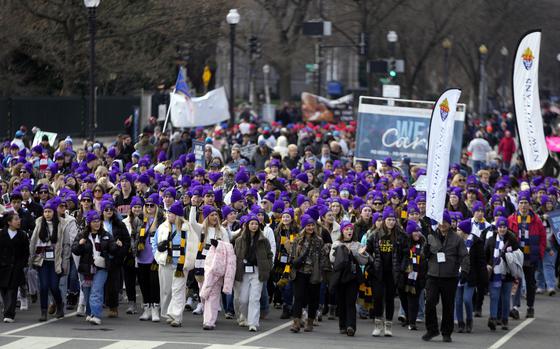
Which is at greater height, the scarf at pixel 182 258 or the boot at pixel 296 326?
the scarf at pixel 182 258

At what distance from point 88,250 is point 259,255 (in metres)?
2.08

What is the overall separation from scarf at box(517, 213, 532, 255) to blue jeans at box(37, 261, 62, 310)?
20.0 ft

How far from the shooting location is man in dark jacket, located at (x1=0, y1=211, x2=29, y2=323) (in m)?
17.5

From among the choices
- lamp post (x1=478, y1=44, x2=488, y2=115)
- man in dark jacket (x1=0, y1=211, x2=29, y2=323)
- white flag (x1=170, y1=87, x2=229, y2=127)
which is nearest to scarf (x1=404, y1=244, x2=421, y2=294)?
man in dark jacket (x1=0, y1=211, x2=29, y2=323)

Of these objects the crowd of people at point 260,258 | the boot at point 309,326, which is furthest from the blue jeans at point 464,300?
the boot at point 309,326

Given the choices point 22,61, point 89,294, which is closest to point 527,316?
point 89,294

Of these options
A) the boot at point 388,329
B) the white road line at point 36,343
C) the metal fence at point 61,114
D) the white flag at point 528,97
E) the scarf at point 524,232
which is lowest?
the white road line at point 36,343

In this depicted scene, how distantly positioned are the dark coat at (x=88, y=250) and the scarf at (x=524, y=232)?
547 centimetres

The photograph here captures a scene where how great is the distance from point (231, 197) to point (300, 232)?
8.16ft

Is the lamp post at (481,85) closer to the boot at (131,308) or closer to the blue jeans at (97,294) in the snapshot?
the boot at (131,308)

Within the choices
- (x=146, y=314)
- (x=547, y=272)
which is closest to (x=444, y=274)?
(x=146, y=314)

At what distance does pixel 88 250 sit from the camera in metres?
17.5

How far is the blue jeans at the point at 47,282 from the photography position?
17.7m

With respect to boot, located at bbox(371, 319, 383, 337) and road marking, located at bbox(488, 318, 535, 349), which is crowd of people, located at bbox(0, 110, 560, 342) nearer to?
boot, located at bbox(371, 319, 383, 337)
